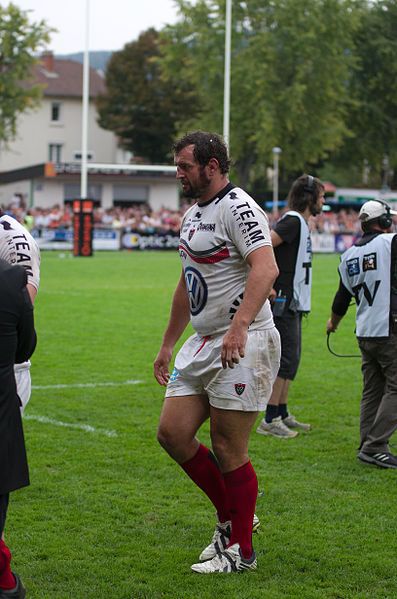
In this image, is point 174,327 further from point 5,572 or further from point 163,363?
point 5,572

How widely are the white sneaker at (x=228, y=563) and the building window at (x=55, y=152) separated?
6648cm

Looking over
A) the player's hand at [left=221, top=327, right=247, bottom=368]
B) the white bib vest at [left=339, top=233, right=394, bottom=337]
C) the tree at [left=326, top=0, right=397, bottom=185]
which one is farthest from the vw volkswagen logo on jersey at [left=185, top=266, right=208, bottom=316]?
the tree at [left=326, top=0, right=397, bottom=185]

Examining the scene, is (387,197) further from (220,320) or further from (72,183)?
(220,320)

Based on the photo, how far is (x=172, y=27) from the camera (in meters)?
52.8

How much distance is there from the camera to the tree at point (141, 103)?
63.8m

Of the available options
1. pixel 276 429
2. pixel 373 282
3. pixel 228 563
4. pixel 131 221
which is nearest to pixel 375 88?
pixel 131 221

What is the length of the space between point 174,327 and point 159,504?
129 cm

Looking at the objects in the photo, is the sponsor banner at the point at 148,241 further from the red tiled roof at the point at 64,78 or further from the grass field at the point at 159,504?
the red tiled roof at the point at 64,78

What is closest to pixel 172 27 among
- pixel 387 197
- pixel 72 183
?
pixel 72 183

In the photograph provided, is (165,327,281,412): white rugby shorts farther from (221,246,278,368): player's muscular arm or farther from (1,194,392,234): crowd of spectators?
(1,194,392,234): crowd of spectators

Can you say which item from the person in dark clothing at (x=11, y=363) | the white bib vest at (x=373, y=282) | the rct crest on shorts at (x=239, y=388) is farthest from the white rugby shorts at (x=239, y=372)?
Result: the white bib vest at (x=373, y=282)

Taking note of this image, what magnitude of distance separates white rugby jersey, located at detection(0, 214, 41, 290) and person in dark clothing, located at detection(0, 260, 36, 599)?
27.3 inches

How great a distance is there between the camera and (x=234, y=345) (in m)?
3.84

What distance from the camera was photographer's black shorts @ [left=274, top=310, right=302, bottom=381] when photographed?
6.98m
